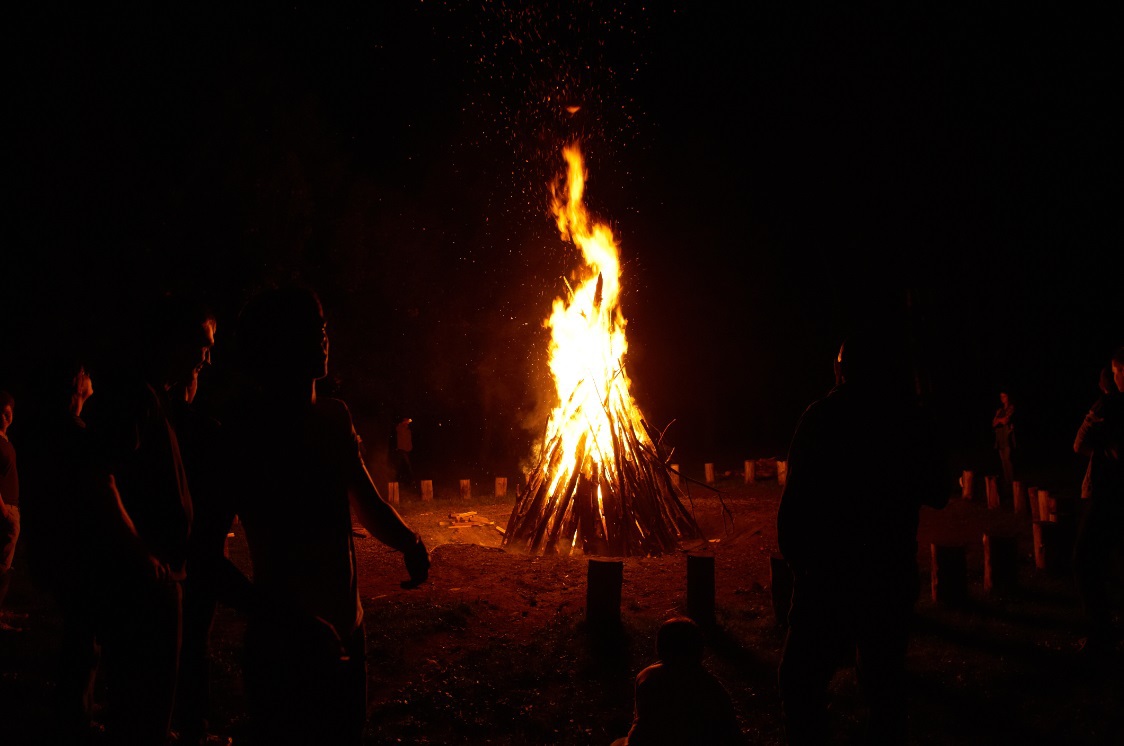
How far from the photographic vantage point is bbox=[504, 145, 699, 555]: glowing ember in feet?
27.2

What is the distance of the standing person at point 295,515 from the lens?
7.03 feet

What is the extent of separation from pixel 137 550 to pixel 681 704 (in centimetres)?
201

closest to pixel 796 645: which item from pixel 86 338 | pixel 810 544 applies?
pixel 810 544

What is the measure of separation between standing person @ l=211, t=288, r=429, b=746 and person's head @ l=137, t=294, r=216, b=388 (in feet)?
3.41

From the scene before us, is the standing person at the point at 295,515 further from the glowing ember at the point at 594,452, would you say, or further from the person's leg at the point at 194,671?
the glowing ember at the point at 594,452

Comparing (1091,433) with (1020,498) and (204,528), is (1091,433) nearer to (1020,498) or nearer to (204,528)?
(204,528)

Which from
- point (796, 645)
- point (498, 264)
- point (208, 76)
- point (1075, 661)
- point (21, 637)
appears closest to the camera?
point (796, 645)

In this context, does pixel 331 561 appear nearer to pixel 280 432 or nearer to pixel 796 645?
pixel 280 432

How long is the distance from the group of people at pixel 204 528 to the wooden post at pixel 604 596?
265 centimetres

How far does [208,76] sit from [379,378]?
20.5 ft

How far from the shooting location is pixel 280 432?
2.32 m

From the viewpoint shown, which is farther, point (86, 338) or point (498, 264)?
point (498, 264)

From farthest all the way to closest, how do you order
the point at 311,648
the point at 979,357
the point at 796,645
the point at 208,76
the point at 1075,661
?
the point at 979,357, the point at 208,76, the point at 1075,661, the point at 796,645, the point at 311,648

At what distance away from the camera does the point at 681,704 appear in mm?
2568
